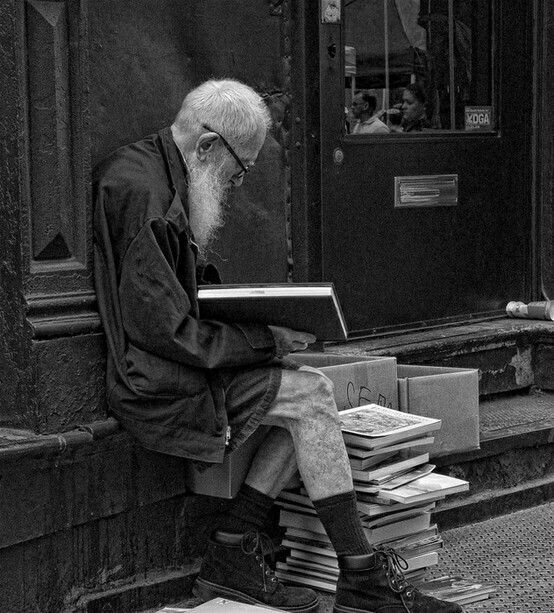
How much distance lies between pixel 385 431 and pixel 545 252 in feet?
7.74

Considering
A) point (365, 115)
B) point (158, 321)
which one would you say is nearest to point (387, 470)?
point (158, 321)

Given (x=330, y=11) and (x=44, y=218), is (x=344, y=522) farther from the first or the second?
(x=330, y=11)

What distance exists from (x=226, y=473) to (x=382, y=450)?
0.51m

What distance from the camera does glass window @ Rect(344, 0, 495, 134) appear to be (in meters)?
5.20

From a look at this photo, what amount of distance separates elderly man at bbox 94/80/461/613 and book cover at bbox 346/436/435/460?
0.19m

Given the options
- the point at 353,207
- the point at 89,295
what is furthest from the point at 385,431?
the point at 353,207

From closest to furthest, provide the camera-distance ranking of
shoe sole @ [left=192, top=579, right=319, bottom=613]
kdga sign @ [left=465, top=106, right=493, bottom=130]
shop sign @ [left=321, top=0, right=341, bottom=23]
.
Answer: shoe sole @ [left=192, top=579, right=319, bottom=613], shop sign @ [left=321, top=0, right=341, bottom=23], kdga sign @ [left=465, top=106, right=493, bottom=130]

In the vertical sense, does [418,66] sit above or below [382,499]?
above

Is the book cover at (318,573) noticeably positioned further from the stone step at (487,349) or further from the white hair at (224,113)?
the white hair at (224,113)

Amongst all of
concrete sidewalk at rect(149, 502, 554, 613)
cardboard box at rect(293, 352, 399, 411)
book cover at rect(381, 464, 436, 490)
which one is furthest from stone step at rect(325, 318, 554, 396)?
book cover at rect(381, 464, 436, 490)

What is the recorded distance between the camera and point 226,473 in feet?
13.0

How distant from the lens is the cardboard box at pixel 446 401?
4.44 meters

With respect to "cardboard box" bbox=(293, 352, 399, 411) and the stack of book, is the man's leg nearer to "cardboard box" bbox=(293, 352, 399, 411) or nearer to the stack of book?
the stack of book

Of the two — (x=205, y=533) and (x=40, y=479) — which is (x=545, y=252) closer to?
(x=205, y=533)
